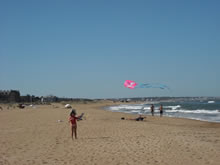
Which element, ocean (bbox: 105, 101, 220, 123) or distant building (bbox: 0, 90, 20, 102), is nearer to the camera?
ocean (bbox: 105, 101, 220, 123)

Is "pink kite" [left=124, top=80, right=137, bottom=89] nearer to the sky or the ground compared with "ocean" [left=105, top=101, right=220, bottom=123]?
nearer to the sky

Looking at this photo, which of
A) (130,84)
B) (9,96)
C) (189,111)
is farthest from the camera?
(9,96)

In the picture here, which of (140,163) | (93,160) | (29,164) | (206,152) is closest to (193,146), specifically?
(206,152)

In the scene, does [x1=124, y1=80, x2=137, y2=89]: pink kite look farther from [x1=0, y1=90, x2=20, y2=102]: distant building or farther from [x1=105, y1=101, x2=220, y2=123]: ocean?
[x1=0, y1=90, x2=20, y2=102]: distant building

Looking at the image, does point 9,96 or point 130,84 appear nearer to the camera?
point 130,84

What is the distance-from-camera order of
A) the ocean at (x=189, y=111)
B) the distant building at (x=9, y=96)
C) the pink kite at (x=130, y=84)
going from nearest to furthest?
the pink kite at (x=130, y=84) → the ocean at (x=189, y=111) → the distant building at (x=9, y=96)

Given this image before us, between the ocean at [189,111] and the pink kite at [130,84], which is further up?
the pink kite at [130,84]

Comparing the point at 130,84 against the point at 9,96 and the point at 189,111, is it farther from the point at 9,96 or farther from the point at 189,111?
the point at 9,96

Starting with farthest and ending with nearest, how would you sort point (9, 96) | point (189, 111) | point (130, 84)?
point (9, 96) < point (189, 111) < point (130, 84)

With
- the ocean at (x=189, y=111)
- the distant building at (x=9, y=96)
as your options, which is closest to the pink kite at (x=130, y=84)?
the ocean at (x=189, y=111)

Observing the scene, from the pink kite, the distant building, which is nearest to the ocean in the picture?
the pink kite

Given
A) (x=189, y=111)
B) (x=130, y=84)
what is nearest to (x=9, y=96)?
(x=189, y=111)

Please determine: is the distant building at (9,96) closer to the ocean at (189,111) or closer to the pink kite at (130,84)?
the ocean at (189,111)

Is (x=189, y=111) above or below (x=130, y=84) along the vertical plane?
below
